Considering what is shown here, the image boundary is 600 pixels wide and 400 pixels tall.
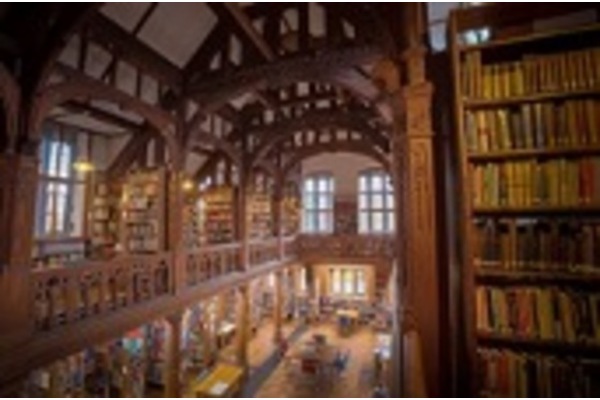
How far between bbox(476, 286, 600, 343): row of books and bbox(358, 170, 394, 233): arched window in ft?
40.8

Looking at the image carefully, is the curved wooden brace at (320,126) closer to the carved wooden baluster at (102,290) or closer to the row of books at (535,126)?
the carved wooden baluster at (102,290)

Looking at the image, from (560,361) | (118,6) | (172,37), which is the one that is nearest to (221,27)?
(172,37)

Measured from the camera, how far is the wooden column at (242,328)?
9.84m

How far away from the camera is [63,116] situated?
355 inches

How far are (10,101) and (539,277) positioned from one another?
196 inches

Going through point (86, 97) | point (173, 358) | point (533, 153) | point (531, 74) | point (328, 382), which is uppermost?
point (86, 97)

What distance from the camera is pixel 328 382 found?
9.62 meters

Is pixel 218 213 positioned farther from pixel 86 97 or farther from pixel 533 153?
pixel 533 153

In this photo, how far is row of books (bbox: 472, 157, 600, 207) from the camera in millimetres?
2156

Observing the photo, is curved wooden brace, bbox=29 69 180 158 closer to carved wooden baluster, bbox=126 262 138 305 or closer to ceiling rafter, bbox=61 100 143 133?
ceiling rafter, bbox=61 100 143 133

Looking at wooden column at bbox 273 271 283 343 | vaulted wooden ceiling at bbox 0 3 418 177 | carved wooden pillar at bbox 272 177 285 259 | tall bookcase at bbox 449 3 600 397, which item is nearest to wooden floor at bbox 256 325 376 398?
wooden column at bbox 273 271 283 343

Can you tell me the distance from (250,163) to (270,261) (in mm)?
3069

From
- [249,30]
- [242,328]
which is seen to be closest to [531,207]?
[249,30]

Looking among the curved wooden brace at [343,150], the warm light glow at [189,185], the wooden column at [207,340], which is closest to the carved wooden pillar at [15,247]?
the warm light glow at [189,185]
